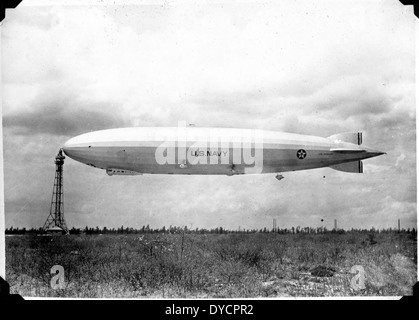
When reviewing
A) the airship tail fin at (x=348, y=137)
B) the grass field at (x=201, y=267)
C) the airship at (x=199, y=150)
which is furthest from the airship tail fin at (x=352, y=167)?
the grass field at (x=201, y=267)

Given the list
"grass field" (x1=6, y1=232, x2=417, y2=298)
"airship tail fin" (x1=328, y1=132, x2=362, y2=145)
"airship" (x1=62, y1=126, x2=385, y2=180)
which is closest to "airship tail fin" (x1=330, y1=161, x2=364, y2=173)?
"airship" (x1=62, y1=126, x2=385, y2=180)

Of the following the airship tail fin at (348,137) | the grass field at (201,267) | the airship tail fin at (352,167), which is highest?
the airship tail fin at (348,137)

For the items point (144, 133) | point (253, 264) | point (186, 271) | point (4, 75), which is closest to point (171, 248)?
point (186, 271)

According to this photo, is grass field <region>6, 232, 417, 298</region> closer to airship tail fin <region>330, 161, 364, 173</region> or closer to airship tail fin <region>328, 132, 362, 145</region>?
airship tail fin <region>330, 161, 364, 173</region>

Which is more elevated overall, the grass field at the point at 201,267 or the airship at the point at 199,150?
the airship at the point at 199,150

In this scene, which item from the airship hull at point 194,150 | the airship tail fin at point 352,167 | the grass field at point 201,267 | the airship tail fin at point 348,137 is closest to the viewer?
the grass field at point 201,267

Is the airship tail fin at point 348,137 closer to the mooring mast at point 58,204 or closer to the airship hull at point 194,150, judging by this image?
the airship hull at point 194,150

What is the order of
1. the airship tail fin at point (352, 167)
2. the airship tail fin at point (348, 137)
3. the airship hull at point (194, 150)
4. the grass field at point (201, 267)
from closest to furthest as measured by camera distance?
1. the grass field at point (201, 267)
2. the airship hull at point (194, 150)
3. the airship tail fin at point (348, 137)
4. the airship tail fin at point (352, 167)

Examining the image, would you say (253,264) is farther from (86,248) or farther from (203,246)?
(86,248)
